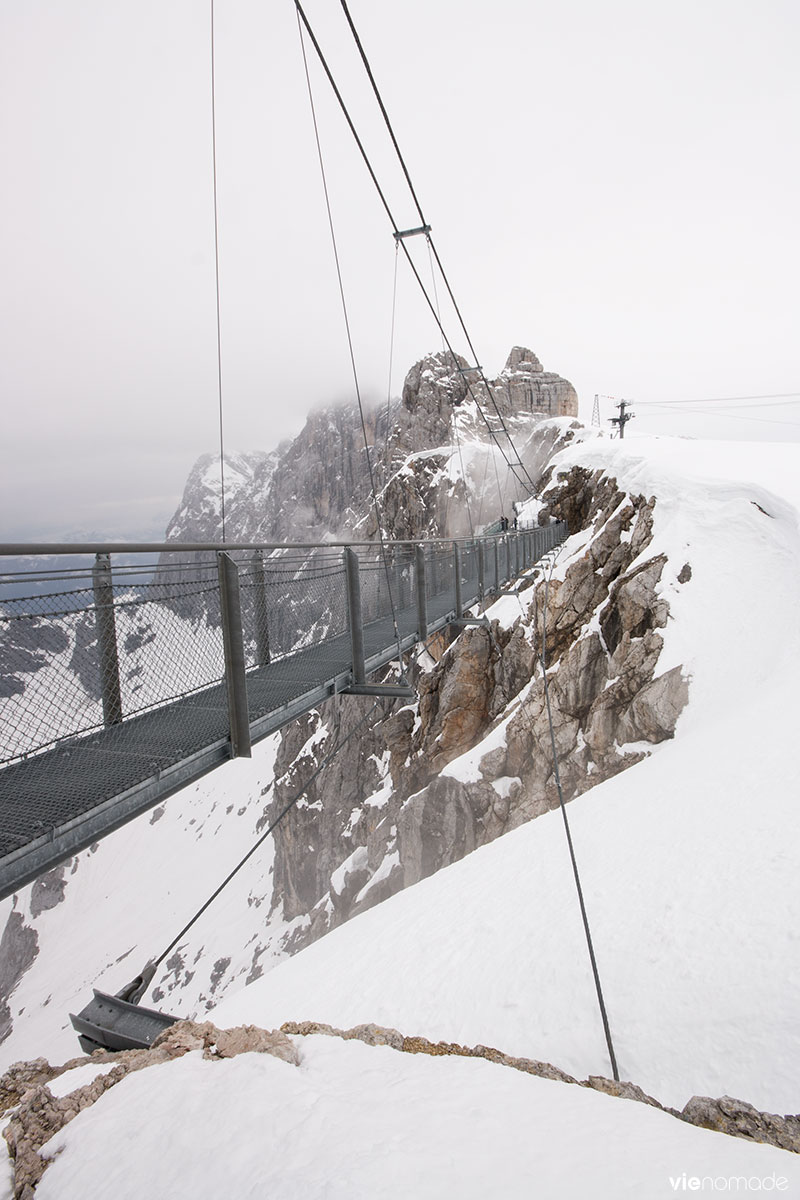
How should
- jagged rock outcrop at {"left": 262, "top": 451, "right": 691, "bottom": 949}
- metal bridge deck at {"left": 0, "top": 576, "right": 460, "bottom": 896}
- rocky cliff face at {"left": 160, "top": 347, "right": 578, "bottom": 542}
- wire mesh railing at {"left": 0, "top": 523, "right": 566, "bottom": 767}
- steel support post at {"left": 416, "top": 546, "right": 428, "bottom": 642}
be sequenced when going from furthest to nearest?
rocky cliff face at {"left": 160, "top": 347, "right": 578, "bottom": 542} → jagged rock outcrop at {"left": 262, "top": 451, "right": 691, "bottom": 949} → steel support post at {"left": 416, "top": 546, "right": 428, "bottom": 642} → wire mesh railing at {"left": 0, "top": 523, "right": 566, "bottom": 767} → metal bridge deck at {"left": 0, "top": 576, "right": 460, "bottom": 896}

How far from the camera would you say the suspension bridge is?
247 centimetres

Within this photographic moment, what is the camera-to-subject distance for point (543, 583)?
16.2 m

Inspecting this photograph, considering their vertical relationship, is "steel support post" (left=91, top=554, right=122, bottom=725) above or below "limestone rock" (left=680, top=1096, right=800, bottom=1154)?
above

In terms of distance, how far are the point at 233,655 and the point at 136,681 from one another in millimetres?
761

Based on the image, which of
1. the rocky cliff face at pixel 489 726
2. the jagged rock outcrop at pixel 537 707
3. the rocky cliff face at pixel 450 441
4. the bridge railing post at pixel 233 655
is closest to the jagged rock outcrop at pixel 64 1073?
the bridge railing post at pixel 233 655

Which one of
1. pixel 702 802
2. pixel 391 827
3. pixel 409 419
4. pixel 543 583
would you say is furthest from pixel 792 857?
pixel 409 419

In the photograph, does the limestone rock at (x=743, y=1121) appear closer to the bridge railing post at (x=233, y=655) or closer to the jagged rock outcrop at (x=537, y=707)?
the bridge railing post at (x=233, y=655)

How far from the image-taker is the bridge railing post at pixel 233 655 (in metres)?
3.18

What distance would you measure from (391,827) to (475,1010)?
689 inches

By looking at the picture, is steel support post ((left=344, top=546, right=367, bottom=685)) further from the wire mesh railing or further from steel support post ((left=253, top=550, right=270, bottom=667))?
steel support post ((left=253, top=550, right=270, bottom=667))

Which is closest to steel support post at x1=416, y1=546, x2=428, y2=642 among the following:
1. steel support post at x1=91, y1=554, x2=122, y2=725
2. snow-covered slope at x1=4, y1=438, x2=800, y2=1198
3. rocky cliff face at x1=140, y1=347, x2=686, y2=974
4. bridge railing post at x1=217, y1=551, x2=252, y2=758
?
rocky cliff face at x1=140, y1=347, x2=686, y2=974

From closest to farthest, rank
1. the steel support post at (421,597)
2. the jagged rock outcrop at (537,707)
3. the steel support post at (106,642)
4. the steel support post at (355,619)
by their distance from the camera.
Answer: the steel support post at (106,642) → the steel support post at (355,619) → the steel support post at (421,597) → the jagged rock outcrop at (537,707)

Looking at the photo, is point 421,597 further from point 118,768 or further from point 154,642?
point 118,768

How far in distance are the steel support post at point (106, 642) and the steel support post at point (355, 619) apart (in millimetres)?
2027
